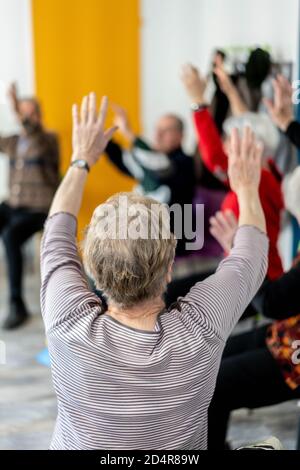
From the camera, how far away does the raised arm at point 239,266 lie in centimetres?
137

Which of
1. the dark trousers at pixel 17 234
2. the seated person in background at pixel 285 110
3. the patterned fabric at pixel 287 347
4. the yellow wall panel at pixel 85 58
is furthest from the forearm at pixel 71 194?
the yellow wall panel at pixel 85 58

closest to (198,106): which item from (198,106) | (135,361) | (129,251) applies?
(198,106)

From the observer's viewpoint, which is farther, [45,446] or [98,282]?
[45,446]

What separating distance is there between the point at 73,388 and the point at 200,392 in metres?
0.29

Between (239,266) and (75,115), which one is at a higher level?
(75,115)

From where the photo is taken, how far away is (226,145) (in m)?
2.44

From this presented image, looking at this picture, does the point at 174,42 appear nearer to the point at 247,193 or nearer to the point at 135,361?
the point at 247,193

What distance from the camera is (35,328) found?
375 cm

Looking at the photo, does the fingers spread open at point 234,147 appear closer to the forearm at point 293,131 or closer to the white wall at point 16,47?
the forearm at point 293,131

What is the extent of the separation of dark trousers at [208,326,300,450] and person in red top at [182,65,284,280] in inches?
14.0

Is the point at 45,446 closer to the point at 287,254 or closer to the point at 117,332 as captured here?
the point at 117,332

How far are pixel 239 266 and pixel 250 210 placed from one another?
0.20 metres

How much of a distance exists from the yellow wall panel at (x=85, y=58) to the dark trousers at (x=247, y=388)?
2399 millimetres

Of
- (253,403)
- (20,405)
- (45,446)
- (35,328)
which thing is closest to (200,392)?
(253,403)
